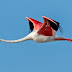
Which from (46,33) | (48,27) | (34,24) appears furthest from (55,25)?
(34,24)

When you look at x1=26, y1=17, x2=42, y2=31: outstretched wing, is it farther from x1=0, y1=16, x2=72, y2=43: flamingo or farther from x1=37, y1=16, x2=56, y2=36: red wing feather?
x1=37, y1=16, x2=56, y2=36: red wing feather

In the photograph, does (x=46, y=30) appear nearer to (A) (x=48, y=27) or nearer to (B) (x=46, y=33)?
(B) (x=46, y=33)

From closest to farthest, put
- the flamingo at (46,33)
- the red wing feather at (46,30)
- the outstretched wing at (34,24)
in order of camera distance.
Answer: the flamingo at (46,33), the red wing feather at (46,30), the outstretched wing at (34,24)

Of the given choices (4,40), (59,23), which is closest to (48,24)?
(59,23)

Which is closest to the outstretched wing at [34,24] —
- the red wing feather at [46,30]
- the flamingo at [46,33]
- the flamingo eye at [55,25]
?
the flamingo at [46,33]

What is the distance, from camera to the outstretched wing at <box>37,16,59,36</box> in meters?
20.6

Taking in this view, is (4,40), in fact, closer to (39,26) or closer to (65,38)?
(39,26)

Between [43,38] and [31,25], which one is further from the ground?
[31,25]

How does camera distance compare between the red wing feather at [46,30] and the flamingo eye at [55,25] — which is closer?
the flamingo eye at [55,25]

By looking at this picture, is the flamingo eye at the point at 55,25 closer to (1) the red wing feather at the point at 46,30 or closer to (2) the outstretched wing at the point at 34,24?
(1) the red wing feather at the point at 46,30

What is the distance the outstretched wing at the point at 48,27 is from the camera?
2056 centimetres

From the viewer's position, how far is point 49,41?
71.6 ft

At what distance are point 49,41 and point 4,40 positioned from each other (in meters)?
3.27

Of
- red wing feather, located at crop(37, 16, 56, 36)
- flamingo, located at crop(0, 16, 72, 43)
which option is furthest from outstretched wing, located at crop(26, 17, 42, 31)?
red wing feather, located at crop(37, 16, 56, 36)
